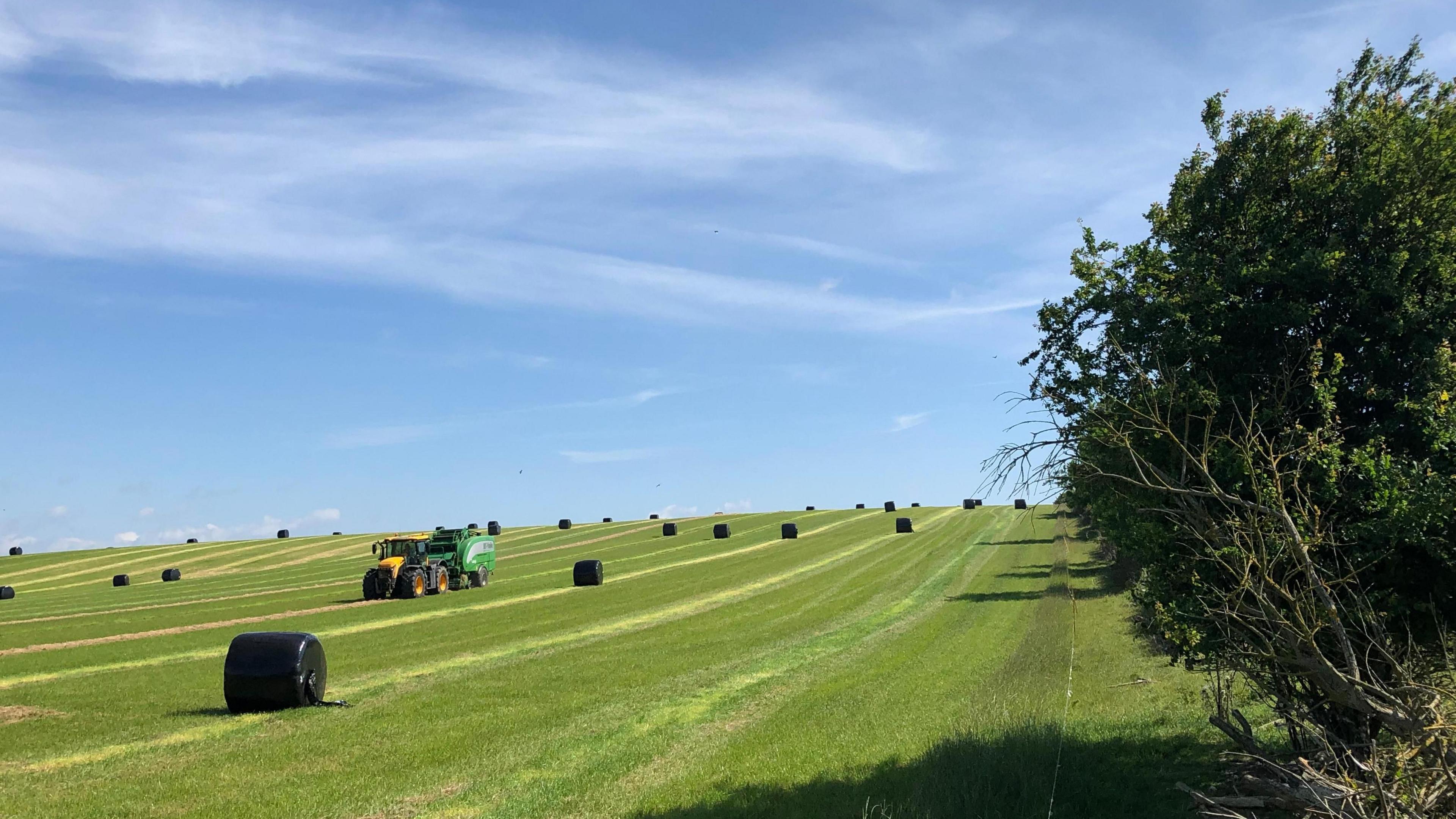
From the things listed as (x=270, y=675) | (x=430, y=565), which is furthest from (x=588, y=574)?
(x=270, y=675)

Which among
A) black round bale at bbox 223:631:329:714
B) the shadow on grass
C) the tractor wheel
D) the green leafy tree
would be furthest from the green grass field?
the green leafy tree

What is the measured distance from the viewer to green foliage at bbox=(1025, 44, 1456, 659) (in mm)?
9562

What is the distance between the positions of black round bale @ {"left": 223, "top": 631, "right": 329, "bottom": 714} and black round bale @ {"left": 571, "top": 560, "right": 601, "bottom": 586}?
27738mm

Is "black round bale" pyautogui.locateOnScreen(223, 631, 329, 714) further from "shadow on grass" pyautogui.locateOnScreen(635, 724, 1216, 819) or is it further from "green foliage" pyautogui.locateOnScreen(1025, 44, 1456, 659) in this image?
"green foliage" pyautogui.locateOnScreen(1025, 44, 1456, 659)

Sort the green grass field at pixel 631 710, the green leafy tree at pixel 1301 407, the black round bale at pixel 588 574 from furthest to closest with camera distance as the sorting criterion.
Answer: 1. the black round bale at pixel 588 574
2. the green grass field at pixel 631 710
3. the green leafy tree at pixel 1301 407

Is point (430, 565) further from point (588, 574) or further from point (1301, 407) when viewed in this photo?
point (1301, 407)

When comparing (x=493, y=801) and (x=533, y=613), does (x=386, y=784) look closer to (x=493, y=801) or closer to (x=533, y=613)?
(x=493, y=801)

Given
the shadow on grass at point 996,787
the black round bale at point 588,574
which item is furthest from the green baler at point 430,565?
the shadow on grass at point 996,787

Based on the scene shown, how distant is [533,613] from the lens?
3512 centimetres

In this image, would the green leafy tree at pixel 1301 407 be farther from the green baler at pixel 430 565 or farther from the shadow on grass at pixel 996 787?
the green baler at pixel 430 565

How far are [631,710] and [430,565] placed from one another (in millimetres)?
29436

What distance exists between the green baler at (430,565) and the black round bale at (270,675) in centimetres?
2486

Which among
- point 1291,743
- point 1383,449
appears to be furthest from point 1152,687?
point 1383,449

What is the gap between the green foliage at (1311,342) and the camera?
9.56 m
